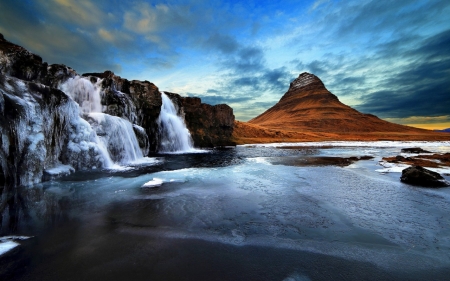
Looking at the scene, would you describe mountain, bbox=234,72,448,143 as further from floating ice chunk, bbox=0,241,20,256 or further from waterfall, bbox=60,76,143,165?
floating ice chunk, bbox=0,241,20,256

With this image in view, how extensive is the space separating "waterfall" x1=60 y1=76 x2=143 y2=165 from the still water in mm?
7025

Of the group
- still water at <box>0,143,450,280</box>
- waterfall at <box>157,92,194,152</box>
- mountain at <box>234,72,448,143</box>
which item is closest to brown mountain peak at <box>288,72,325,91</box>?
mountain at <box>234,72,448,143</box>

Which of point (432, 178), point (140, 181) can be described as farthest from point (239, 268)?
point (432, 178)

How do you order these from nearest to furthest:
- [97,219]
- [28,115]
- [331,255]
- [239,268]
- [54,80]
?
[239,268] < [331,255] < [97,219] < [28,115] < [54,80]

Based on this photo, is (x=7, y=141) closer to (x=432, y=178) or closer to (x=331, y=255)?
(x=331, y=255)

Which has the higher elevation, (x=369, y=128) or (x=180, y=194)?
(x=369, y=128)

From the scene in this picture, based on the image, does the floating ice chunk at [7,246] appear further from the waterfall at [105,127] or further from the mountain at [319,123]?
the mountain at [319,123]

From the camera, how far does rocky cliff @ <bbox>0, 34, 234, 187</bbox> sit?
30.7 feet

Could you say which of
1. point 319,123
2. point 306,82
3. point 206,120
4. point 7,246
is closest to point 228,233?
point 7,246

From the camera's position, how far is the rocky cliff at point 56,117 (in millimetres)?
9359

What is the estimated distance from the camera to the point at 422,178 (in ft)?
34.4

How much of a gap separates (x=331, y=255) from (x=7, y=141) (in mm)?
11910

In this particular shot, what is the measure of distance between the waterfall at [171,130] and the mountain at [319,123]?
132 ft

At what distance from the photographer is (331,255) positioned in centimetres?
435
